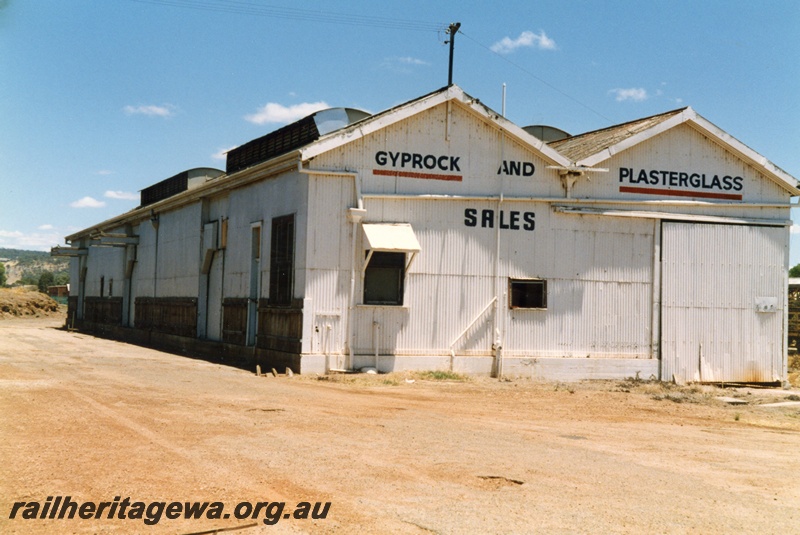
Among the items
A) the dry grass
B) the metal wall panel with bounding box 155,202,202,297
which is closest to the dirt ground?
the metal wall panel with bounding box 155,202,202,297

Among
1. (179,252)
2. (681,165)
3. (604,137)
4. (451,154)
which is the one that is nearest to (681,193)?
(681,165)

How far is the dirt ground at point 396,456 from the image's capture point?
6918mm

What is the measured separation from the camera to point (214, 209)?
85.3 feet

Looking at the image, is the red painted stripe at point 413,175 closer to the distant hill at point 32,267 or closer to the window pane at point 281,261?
the window pane at point 281,261

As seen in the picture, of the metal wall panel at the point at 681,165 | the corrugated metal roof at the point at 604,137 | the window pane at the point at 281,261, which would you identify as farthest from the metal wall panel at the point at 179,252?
the metal wall panel at the point at 681,165

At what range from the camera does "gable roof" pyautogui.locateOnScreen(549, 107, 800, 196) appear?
69.9 feet

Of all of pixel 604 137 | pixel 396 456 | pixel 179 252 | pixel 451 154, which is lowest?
pixel 396 456

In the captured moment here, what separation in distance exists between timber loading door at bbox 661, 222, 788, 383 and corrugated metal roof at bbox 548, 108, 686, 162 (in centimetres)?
266

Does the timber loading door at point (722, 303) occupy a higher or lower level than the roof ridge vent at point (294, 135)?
lower

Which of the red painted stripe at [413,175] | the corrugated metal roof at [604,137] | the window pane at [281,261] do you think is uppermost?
the corrugated metal roof at [604,137]

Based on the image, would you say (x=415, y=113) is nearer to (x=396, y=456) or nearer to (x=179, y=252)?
(x=396, y=456)

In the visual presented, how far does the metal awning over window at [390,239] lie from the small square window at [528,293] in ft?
10.0

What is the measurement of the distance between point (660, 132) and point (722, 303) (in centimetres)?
499

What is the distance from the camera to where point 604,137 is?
23.4 meters
